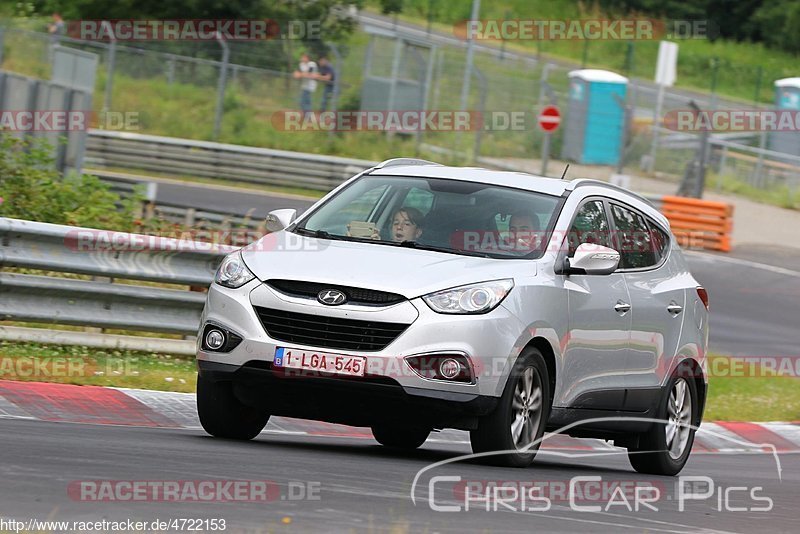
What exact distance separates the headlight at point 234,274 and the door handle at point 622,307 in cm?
230

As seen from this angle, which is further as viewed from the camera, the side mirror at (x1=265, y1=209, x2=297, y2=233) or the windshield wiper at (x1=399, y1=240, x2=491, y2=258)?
the side mirror at (x1=265, y1=209, x2=297, y2=233)

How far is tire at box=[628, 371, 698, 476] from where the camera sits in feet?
33.1

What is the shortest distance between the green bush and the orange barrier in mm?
15959

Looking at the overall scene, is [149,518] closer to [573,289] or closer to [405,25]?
[573,289]

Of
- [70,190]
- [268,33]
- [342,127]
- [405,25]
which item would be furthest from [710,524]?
[405,25]

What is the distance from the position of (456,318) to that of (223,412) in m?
1.55

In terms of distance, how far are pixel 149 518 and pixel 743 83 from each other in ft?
148

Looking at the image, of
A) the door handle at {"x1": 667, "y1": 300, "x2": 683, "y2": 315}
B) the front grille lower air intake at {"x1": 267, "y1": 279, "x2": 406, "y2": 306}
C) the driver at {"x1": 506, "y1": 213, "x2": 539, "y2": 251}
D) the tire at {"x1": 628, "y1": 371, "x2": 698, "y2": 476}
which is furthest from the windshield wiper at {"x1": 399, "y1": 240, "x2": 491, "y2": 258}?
the tire at {"x1": 628, "y1": 371, "x2": 698, "y2": 476}

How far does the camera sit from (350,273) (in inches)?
323

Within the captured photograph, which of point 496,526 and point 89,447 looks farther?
point 89,447

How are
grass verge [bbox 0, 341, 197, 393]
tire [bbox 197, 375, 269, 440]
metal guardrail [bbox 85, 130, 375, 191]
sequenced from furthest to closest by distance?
metal guardrail [bbox 85, 130, 375, 191] < grass verge [bbox 0, 341, 197, 393] < tire [bbox 197, 375, 269, 440]

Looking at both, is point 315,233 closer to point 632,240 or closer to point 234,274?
point 234,274

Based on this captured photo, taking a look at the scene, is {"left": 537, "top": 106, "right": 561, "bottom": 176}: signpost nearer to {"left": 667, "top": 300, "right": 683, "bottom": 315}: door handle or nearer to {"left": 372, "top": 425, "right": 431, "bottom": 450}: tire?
{"left": 667, "top": 300, "right": 683, "bottom": 315}: door handle

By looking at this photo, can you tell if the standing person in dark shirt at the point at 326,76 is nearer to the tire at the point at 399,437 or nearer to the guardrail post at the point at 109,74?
the guardrail post at the point at 109,74
